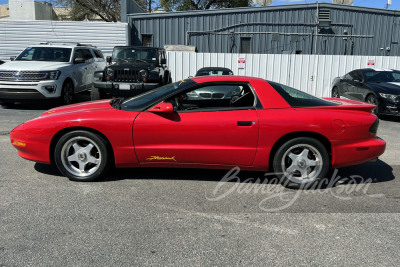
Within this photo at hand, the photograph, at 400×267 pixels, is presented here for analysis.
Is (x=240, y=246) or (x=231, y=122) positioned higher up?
(x=231, y=122)

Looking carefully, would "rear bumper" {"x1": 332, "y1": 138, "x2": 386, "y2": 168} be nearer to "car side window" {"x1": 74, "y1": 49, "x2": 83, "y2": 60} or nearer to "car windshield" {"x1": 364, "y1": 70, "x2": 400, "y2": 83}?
"car windshield" {"x1": 364, "y1": 70, "x2": 400, "y2": 83}

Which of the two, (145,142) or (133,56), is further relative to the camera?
(133,56)

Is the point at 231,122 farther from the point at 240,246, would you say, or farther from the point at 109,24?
the point at 109,24

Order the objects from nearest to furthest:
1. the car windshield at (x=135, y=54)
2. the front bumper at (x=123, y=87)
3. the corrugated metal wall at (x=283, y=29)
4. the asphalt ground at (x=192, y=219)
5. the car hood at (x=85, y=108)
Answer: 1. the asphalt ground at (x=192, y=219)
2. the car hood at (x=85, y=108)
3. the front bumper at (x=123, y=87)
4. the car windshield at (x=135, y=54)
5. the corrugated metal wall at (x=283, y=29)

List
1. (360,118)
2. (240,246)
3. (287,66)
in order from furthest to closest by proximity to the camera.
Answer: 1. (287,66)
2. (360,118)
3. (240,246)

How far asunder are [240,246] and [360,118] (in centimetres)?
245

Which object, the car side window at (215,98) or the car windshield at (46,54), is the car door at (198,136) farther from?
the car windshield at (46,54)

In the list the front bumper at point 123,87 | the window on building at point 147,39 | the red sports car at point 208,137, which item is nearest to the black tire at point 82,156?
the red sports car at point 208,137

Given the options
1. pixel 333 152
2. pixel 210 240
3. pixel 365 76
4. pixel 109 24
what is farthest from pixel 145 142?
pixel 109 24

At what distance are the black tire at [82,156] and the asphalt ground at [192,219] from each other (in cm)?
14

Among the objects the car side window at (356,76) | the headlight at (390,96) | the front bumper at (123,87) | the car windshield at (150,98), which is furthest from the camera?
the car side window at (356,76)

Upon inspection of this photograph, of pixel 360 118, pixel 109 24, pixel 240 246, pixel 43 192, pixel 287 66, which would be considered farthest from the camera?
pixel 109 24

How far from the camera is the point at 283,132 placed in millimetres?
4262

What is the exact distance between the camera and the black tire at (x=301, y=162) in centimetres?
430
